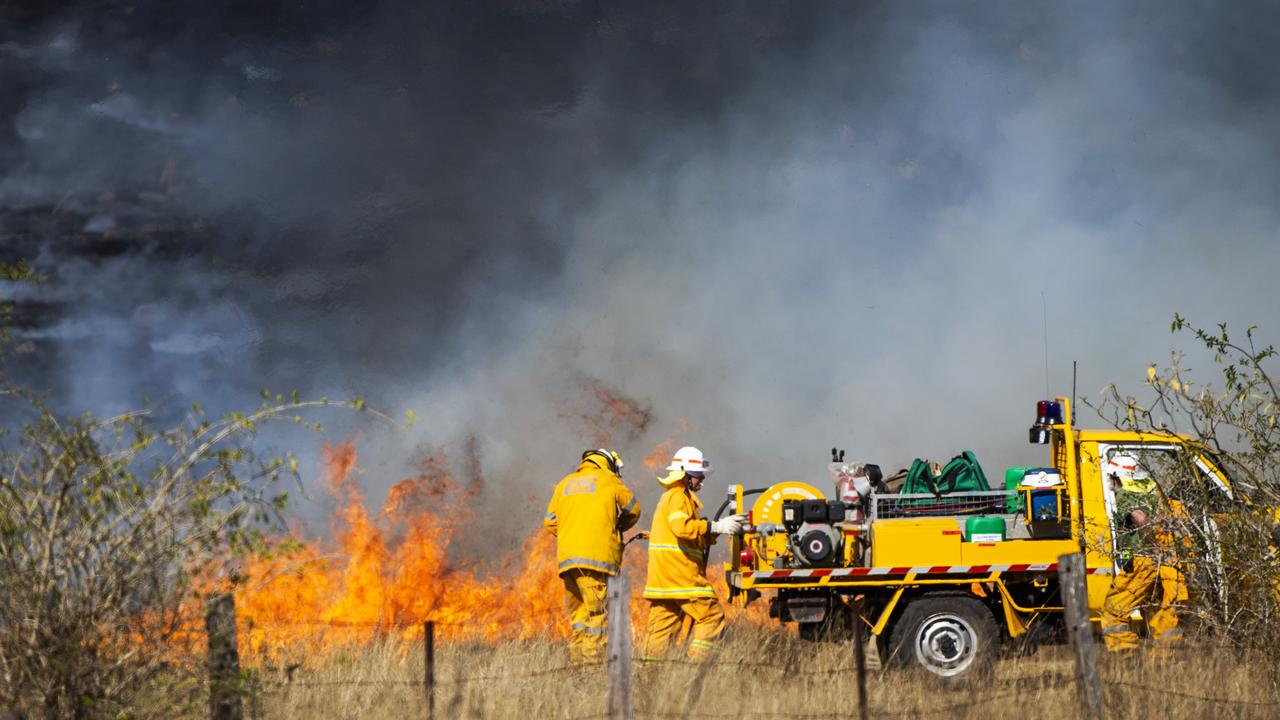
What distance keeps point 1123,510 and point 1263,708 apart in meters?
2.45

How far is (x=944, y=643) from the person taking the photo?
1018 centimetres

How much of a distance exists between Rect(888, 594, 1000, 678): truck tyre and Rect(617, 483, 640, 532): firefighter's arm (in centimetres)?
232

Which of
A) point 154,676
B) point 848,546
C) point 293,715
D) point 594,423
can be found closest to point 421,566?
point 594,423

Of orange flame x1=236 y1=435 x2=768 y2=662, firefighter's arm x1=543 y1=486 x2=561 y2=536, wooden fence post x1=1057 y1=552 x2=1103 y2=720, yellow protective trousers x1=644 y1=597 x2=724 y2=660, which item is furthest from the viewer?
orange flame x1=236 y1=435 x2=768 y2=662

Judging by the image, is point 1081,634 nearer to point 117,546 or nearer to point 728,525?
point 728,525

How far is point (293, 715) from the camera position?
25.8 ft

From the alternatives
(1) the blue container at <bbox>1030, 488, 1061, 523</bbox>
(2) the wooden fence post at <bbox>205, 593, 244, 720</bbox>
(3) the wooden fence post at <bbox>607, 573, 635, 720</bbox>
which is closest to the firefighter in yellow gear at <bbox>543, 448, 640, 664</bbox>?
(3) the wooden fence post at <bbox>607, 573, 635, 720</bbox>

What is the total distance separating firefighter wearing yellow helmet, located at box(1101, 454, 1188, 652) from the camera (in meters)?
9.67

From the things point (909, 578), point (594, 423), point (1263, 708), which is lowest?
point (1263, 708)

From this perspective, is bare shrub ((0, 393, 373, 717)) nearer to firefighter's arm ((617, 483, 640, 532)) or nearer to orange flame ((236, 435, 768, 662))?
firefighter's arm ((617, 483, 640, 532))

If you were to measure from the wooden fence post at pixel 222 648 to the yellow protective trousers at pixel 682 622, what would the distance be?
14.8 ft

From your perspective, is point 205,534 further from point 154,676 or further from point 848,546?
point 848,546

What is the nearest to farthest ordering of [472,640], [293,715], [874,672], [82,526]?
[82,526], [293,715], [874,672], [472,640]

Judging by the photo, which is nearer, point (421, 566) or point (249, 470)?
point (249, 470)
